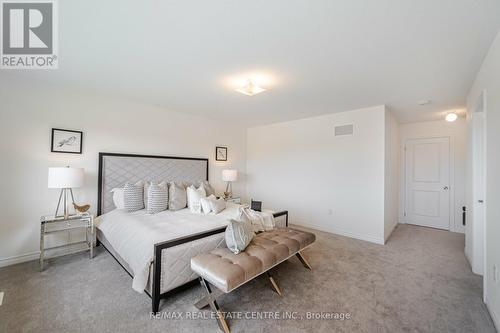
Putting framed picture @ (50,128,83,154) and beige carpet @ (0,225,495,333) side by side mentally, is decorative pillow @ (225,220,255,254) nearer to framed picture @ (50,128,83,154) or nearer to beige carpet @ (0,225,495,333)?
beige carpet @ (0,225,495,333)

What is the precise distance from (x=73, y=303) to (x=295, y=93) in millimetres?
3580

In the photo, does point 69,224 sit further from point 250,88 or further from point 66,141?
point 250,88

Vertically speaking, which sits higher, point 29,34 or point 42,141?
point 29,34

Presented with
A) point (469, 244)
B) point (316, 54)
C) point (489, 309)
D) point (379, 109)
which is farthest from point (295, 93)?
point (469, 244)

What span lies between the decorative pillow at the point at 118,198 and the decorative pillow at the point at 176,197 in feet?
2.27

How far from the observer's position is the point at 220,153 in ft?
16.6

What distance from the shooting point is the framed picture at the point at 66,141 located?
2914 millimetres

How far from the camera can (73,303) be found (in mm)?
1921

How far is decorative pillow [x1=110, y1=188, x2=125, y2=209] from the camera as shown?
320 cm

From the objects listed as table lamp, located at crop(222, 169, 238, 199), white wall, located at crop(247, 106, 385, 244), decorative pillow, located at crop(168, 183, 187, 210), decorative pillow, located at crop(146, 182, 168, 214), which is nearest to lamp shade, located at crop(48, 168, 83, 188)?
decorative pillow, located at crop(146, 182, 168, 214)

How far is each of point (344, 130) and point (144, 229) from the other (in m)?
3.85

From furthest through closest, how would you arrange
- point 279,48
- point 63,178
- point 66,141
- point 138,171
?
point 138,171, point 66,141, point 63,178, point 279,48

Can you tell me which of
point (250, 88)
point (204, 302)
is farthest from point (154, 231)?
point (250, 88)

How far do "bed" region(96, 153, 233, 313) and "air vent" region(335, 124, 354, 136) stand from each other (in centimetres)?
265
